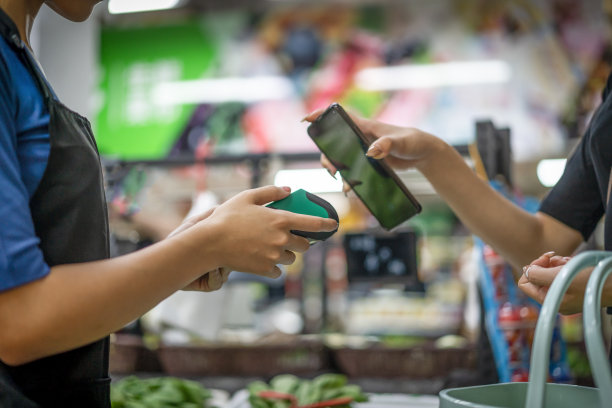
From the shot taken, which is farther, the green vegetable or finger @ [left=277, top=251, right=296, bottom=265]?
the green vegetable

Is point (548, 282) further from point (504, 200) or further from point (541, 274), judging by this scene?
point (504, 200)

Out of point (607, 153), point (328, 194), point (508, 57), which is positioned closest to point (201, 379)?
point (607, 153)

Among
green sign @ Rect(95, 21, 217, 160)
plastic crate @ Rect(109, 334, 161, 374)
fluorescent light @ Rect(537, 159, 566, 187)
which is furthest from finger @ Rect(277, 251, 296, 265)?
green sign @ Rect(95, 21, 217, 160)

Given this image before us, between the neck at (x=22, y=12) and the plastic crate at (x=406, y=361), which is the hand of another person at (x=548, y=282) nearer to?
the neck at (x=22, y=12)

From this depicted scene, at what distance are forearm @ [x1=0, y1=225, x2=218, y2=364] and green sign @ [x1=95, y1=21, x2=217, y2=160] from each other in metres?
5.07

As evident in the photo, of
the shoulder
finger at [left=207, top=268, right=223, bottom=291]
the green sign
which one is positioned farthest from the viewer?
the green sign

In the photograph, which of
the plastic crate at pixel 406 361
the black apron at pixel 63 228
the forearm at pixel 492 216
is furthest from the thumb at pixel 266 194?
the plastic crate at pixel 406 361

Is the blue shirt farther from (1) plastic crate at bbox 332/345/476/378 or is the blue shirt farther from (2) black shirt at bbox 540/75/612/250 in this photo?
(1) plastic crate at bbox 332/345/476/378

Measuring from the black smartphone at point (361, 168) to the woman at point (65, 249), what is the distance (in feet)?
1.35

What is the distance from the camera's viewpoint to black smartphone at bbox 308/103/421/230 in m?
1.26

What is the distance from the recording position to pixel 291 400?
1632mm

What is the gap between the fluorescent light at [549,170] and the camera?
449 centimetres

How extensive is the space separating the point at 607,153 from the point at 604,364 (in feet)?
2.04

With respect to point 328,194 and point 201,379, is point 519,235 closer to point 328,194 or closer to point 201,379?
point 201,379
